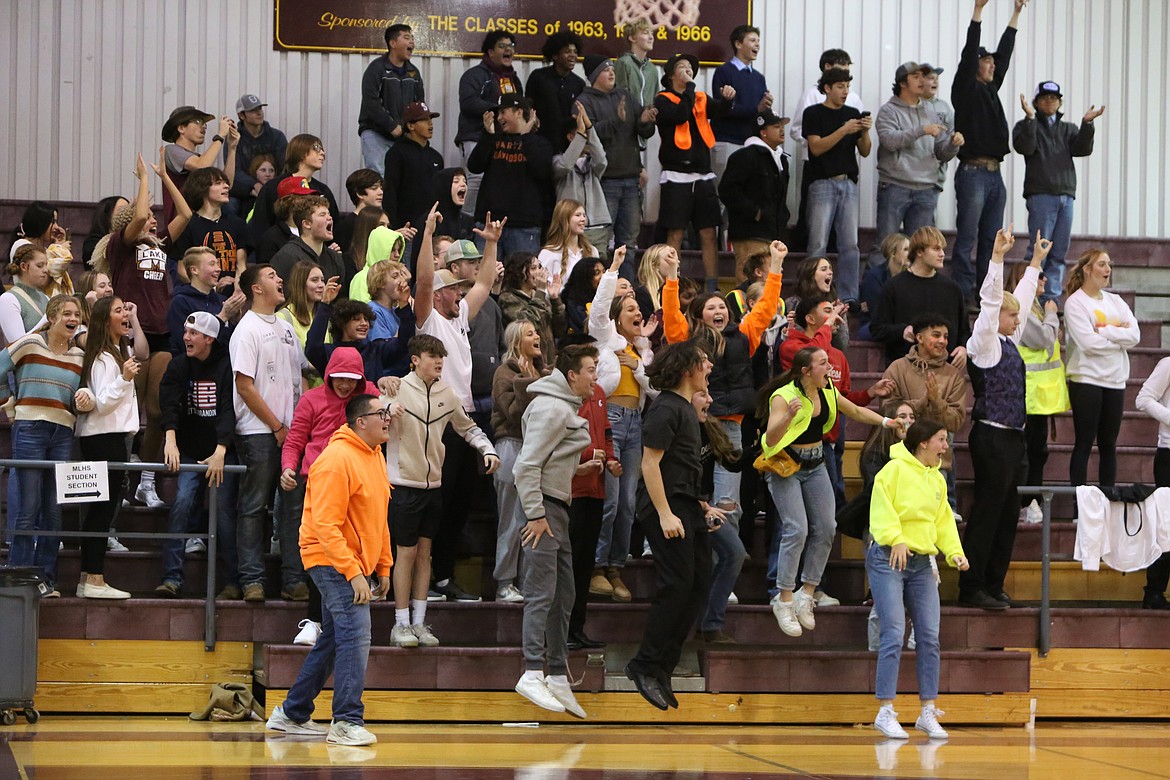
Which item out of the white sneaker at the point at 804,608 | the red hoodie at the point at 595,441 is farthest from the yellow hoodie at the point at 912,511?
the red hoodie at the point at 595,441

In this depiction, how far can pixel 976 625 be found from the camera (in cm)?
981

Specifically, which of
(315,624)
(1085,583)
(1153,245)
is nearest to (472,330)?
(315,624)

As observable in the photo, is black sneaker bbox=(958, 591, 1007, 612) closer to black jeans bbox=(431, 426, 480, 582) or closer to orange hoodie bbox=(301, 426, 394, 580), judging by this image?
black jeans bbox=(431, 426, 480, 582)

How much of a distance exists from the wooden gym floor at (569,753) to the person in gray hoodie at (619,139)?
5.62 metres

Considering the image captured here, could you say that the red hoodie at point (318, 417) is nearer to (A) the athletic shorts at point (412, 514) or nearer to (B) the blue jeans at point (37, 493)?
(A) the athletic shorts at point (412, 514)

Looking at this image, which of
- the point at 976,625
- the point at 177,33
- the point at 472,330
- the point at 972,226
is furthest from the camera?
the point at 177,33

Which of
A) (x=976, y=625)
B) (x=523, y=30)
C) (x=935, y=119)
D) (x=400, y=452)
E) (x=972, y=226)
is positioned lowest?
(x=976, y=625)

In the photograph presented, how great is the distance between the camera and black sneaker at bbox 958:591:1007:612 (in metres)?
9.87

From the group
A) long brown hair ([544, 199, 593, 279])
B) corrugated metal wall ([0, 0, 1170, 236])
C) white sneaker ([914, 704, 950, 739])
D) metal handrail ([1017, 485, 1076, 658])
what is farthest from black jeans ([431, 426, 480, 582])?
corrugated metal wall ([0, 0, 1170, 236])

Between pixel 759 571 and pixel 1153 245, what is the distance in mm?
7094

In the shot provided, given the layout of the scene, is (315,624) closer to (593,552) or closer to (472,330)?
(593,552)

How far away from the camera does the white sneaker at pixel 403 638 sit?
9039mm

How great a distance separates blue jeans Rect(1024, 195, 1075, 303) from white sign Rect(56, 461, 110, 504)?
8215 millimetres

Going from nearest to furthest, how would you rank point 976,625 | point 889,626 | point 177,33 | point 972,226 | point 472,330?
point 889,626 < point 976,625 < point 472,330 < point 972,226 < point 177,33
